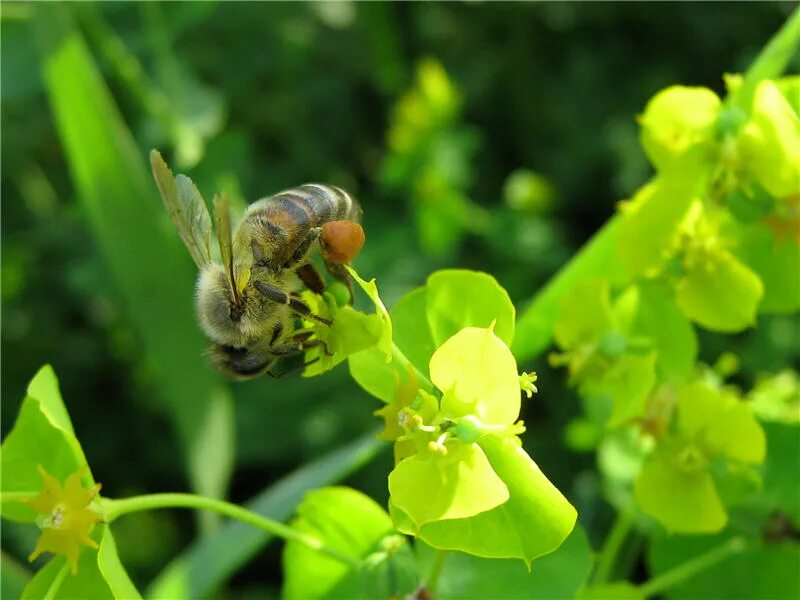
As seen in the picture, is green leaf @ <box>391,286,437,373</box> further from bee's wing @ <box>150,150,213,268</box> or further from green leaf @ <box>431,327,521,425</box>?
bee's wing @ <box>150,150,213,268</box>

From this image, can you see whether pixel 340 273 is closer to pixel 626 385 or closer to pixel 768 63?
pixel 626 385

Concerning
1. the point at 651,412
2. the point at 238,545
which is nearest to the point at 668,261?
the point at 651,412

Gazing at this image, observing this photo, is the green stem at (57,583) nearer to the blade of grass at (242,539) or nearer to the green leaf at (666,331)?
the blade of grass at (242,539)

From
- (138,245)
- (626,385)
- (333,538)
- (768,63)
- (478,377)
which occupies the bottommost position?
(138,245)

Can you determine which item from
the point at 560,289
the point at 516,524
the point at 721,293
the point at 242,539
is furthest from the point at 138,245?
the point at 516,524

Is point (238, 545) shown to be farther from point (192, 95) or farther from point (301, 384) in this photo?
point (192, 95)

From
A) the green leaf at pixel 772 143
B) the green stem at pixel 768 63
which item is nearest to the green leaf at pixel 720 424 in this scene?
the green leaf at pixel 772 143

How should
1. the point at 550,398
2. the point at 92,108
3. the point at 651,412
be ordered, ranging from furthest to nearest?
1. the point at 550,398
2. the point at 92,108
3. the point at 651,412
